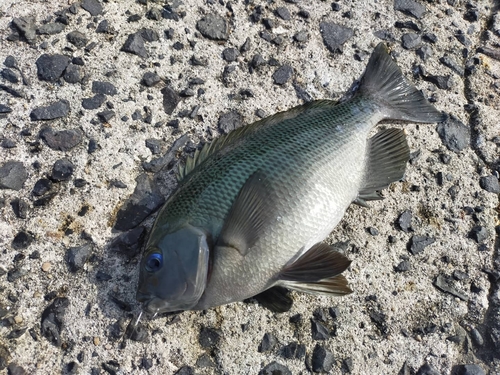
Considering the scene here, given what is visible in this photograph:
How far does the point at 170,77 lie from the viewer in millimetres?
3271

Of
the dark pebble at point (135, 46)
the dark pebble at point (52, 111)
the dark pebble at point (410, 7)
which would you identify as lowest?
the dark pebble at point (52, 111)

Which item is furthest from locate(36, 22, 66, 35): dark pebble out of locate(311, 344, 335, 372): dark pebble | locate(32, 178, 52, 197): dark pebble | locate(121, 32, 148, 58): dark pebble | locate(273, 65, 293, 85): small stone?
locate(311, 344, 335, 372): dark pebble

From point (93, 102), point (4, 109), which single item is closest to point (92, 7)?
point (93, 102)

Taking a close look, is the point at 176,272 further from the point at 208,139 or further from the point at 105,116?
the point at 105,116

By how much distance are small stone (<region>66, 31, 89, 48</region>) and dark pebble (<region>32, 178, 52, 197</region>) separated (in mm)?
1055

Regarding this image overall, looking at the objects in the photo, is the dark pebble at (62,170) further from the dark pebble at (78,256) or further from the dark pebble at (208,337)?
the dark pebble at (208,337)

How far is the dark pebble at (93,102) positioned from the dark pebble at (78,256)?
0.98m

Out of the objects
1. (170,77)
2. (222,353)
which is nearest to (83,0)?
(170,77)

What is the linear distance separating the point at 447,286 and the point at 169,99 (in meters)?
2.23

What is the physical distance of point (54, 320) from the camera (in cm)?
252

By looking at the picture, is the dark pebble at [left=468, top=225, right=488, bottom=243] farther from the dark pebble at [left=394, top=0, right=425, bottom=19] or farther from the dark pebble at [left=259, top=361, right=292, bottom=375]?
the dark pebble at [left=394, top=0, right=425, bottom=19]

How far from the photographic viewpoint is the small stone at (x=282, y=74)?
336cm

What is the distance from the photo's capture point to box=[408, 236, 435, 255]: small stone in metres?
2.95

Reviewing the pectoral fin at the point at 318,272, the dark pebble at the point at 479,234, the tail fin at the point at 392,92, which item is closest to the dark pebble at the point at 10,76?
the pectoral fin at the point at 318,272
